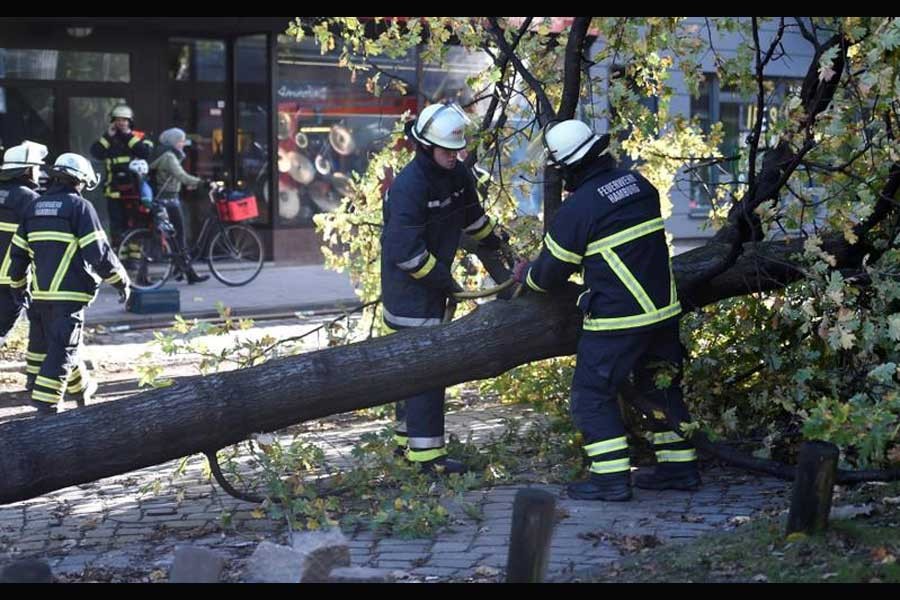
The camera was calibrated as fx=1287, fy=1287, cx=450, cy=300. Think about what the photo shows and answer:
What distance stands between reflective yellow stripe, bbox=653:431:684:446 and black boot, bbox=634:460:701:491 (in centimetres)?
11

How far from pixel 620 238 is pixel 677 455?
1198 mm

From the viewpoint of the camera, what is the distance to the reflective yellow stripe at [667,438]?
21.5 feet

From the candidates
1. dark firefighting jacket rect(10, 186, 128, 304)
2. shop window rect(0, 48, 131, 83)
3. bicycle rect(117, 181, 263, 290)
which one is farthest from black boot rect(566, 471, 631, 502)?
shop window rect(0, 48, 131, 83)

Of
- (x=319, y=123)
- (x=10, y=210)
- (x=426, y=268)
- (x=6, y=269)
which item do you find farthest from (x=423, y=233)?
(x=319, y=123)

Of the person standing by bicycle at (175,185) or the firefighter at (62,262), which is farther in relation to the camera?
the person standing by bicycle at (175,185)

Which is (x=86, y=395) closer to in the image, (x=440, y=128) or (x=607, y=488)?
(x=440, y=128)

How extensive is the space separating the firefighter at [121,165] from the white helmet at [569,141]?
393 inches

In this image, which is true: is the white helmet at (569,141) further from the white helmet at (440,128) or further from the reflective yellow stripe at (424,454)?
the reflective yellow stripe at (424,454)

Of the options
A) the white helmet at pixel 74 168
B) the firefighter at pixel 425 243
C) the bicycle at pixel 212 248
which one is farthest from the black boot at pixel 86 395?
the bicycle at pixel 212 248

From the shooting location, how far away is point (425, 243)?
22.8ft

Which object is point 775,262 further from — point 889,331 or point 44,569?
point 44,569

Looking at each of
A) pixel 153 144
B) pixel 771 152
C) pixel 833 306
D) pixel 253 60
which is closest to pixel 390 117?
pixel 253 60

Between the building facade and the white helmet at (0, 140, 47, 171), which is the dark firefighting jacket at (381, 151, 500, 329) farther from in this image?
the building facade

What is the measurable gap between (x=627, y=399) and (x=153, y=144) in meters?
11.5
